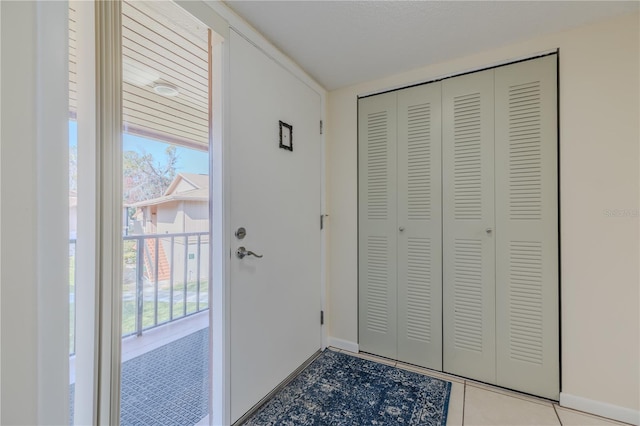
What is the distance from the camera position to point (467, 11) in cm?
154

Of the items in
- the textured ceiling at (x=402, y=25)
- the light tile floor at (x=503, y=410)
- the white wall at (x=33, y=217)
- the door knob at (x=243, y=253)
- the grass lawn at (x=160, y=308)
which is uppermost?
the textured ceiling at (x=402, y=25)

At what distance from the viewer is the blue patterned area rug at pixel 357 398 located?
157 centimetres

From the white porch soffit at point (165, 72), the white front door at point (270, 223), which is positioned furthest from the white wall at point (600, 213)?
the white porch soffit at point (165, 72)

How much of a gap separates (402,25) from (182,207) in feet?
5.31

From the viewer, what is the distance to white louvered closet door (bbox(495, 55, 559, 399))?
1724mm

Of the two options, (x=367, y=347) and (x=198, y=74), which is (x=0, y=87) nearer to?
(x=198, y=74)

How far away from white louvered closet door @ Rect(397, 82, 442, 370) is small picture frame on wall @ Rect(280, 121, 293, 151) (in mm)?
833

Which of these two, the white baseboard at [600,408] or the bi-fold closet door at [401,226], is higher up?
the bi-fold closet door at [401,226]

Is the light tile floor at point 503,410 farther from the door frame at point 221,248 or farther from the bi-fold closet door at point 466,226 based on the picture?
the door frame at point 221,248

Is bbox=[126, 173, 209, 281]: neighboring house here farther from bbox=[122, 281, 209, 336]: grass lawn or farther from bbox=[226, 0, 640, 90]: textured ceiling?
bbox=[226, 0, 640, 90]: textured ceiling

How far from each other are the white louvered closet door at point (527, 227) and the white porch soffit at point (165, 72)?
1.85 metres

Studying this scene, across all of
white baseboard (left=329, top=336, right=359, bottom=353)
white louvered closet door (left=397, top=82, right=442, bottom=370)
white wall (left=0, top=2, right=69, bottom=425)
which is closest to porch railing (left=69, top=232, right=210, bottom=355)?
white wall (left=0, top=2, right=69, bottom=425)

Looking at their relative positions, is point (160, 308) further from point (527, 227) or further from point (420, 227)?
point (527, 227)

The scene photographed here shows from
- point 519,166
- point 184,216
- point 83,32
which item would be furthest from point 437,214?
point 83,32
